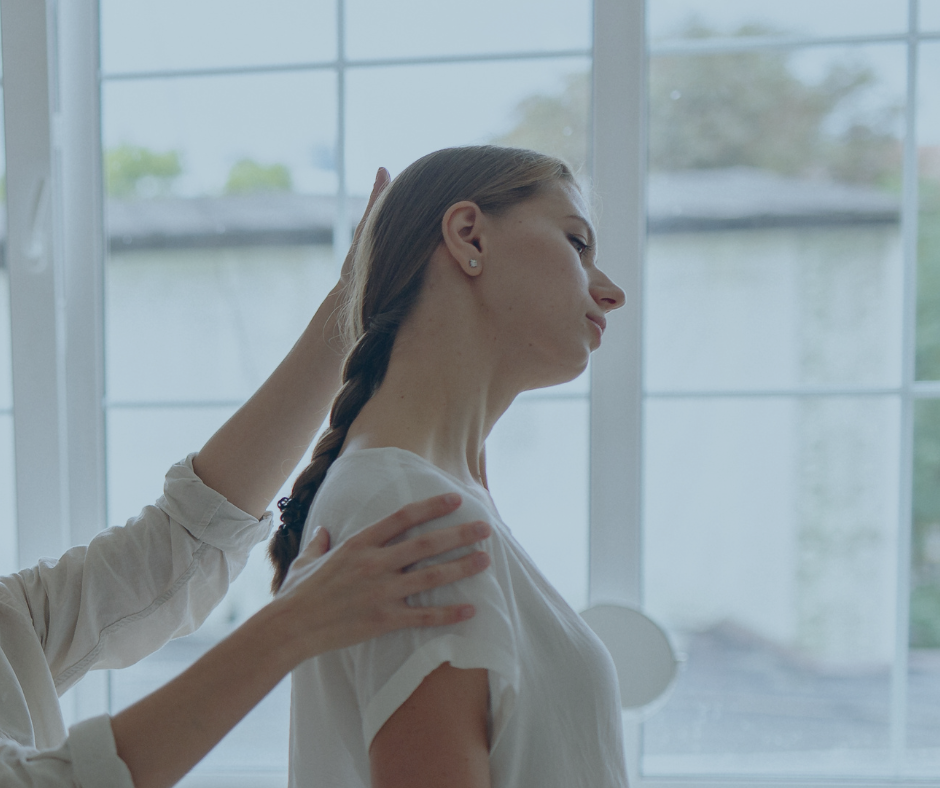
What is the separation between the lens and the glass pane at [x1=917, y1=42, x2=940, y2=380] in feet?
5.01

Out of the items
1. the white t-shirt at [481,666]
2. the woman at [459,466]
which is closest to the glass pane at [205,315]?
the woman at [459,466]

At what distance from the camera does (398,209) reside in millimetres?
976

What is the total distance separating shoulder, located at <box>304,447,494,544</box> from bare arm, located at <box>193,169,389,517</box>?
35 cm

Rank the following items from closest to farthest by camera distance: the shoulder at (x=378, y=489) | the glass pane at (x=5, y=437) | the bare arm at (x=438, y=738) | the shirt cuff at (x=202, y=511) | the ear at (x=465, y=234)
A: the bare arm at (x=438, y=738) → the shoulder at (x=378, y=489) → the ear at (x=465, y=234) → the shirt cuff at (x=202, y=511) → the glass pane at (x=5, y=437)

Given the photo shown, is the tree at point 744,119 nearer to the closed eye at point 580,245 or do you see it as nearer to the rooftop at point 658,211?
the rooftop at point 658,211

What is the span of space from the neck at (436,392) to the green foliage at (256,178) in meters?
0.85

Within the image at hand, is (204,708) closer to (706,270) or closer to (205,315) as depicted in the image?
(205,315)

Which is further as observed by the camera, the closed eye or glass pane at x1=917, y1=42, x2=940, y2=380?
glass pane at x1=917, y1=42, x2=940, y2=380

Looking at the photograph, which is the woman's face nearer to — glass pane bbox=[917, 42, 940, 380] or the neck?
the neck

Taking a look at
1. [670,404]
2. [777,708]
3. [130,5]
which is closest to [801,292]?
[670,404]

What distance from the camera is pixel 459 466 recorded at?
911mm

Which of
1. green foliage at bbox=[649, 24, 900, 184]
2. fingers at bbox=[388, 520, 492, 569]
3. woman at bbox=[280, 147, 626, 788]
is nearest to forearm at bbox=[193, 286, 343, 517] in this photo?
woman at bbox=[280, 147, 626, 788]

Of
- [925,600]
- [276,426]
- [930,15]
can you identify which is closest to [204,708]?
[276,426]

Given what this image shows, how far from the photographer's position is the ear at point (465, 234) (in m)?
0.91
